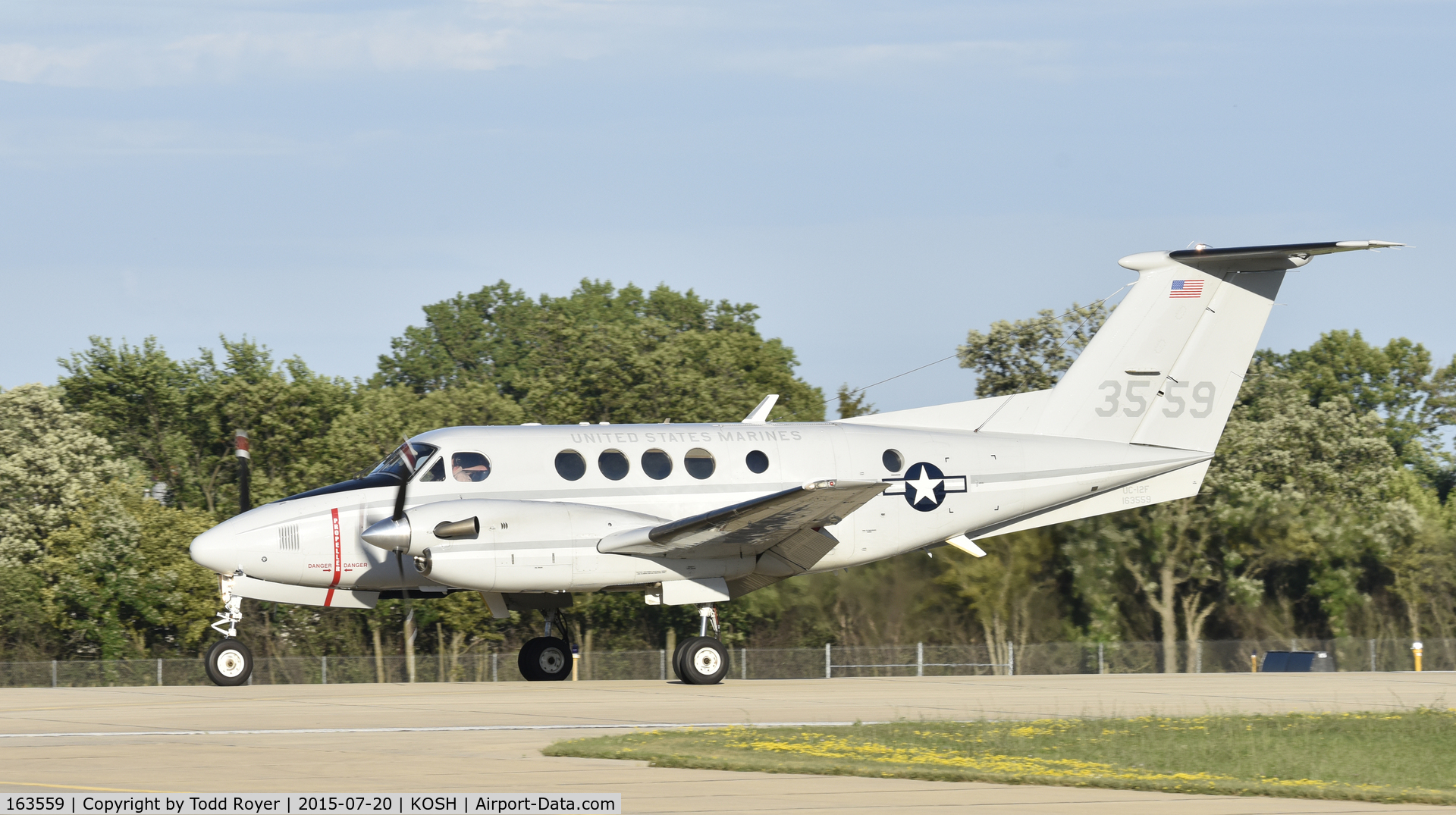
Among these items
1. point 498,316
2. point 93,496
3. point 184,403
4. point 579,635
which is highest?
point 498,316

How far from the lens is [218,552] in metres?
18.7

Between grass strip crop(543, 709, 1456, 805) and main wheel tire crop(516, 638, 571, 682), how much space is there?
8064 mm

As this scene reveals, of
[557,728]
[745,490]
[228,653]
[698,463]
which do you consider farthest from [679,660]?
[557,728]

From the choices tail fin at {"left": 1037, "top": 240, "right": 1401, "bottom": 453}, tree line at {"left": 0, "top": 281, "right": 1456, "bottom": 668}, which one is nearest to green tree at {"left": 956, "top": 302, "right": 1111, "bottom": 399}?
tree line at {"left": 0, "top": 281, "right": 1456, "bottom": 668}

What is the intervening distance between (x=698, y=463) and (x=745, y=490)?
699 millimetres

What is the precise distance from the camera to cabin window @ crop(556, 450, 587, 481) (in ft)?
64.4

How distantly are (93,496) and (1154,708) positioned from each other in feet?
128

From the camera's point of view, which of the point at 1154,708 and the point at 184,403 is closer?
the point at 1154,708

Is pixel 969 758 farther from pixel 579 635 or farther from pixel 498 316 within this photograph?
pixel 498 316

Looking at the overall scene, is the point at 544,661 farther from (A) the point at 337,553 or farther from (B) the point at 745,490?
(B) the point at 745,490

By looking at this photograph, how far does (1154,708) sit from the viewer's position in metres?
16.2

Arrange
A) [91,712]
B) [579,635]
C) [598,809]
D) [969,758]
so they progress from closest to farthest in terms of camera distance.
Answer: [598,809] < [969,758] < [91,712] < [579,635]

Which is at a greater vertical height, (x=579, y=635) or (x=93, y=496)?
(x=93, y=496)

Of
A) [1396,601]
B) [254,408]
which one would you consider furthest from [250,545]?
[254,408]
